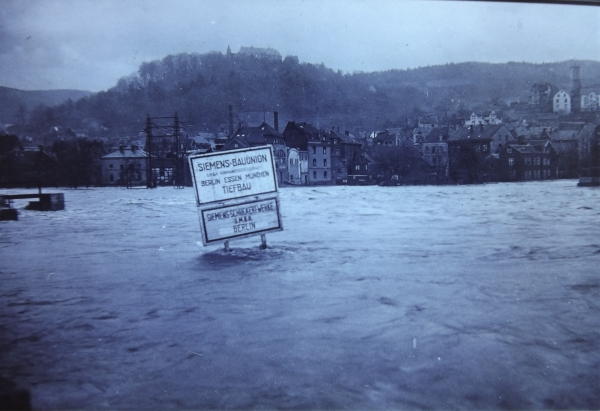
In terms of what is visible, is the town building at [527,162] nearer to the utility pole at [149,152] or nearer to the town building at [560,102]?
the town building at [560,102]

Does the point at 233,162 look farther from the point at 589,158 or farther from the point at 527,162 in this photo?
the point at 589,158

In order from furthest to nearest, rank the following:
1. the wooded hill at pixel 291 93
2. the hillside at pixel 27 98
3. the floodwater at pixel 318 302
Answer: the wooded hill at pixel 291 93 < the hillside at pixel 27 98 < the floodwater at pixel 318 302

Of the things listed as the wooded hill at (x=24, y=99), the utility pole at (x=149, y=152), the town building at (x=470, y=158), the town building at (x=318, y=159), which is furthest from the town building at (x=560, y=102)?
the wooded hill at (x=24, y=99)

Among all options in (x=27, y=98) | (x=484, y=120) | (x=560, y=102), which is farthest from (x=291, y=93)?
(x=560, y=102)

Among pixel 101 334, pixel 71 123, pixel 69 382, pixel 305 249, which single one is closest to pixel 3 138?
pixel 71 123

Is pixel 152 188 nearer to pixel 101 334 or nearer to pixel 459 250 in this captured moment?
pixel 101 334

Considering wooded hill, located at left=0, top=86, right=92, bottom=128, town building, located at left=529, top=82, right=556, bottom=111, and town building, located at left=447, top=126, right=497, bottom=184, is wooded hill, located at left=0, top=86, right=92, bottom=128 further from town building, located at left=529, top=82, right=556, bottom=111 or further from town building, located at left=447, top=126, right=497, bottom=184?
town building, located at left=529, top=82, right=556, bottom=111

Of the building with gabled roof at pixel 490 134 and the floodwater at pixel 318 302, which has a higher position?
the building with gabled roof at pixel 490 134
